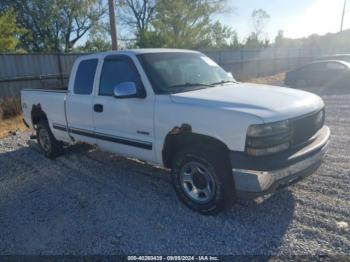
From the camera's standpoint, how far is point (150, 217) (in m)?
3.77

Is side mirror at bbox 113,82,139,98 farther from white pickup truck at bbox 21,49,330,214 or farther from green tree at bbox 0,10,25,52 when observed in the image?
green tree at bbox 0,10,25,52

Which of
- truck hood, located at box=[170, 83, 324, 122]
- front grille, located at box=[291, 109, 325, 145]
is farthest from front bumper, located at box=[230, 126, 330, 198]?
truck hood, located at box=[170, 83, 324, 122]

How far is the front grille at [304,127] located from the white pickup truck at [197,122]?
0.4 inches

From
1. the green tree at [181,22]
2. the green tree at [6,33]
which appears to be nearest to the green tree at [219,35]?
the green tree at [181,22]

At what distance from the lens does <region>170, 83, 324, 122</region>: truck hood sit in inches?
125

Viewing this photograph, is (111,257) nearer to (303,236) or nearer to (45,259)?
(45,259)

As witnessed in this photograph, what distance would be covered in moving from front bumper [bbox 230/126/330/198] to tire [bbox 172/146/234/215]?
191mm

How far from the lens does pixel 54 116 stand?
5.78m

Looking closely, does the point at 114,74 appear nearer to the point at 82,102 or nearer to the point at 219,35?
the point at 82,102

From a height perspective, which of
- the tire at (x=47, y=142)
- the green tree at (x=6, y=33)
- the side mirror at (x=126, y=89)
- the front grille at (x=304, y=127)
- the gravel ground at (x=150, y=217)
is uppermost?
the green tree at (x=6, y=33)

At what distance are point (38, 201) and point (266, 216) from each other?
3.11 m

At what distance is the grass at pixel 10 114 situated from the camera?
10011 millimetres

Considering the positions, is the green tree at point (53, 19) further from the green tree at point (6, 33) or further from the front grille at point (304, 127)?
the front grille at point (304, 127)

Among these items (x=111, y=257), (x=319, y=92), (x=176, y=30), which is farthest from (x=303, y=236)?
(x=176, y=30)
